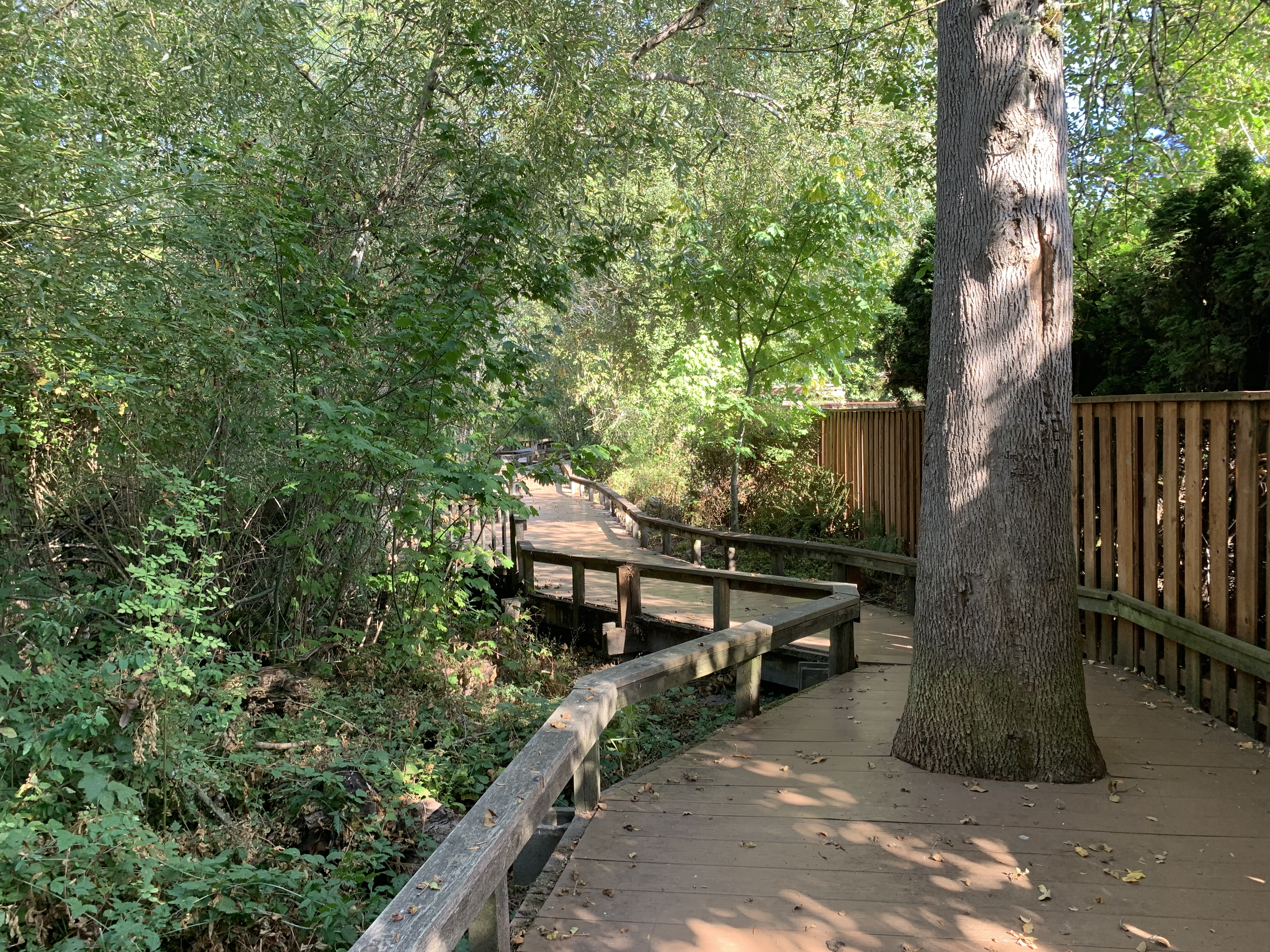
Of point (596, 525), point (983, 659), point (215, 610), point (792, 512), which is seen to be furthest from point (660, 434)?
point (983, 659)

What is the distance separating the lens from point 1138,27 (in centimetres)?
934

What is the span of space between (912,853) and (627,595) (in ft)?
19.5

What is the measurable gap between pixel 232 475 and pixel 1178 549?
6.36m

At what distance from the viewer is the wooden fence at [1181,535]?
516 cm

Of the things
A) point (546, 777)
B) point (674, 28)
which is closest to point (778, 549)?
point (674, 28)

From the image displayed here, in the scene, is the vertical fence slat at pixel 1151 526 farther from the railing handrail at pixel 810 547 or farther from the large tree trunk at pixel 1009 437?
the large tree trunk at pixel 1009 437

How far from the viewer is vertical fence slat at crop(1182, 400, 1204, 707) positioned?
562 cm

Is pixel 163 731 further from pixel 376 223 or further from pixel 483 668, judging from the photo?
pixel 376 223

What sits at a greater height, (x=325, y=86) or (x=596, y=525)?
(x=325, y=86)

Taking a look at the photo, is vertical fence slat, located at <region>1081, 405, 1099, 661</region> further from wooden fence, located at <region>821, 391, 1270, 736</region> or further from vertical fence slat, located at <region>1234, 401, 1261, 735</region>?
vertical fence slat, located at <region>1234, 401, 1261, 735</region>

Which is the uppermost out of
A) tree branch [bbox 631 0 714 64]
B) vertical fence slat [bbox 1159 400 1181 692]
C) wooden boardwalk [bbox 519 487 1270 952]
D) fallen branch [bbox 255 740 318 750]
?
tree branch [bbox 631 0 714 64]

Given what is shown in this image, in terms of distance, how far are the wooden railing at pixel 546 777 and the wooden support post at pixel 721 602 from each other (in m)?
0.81

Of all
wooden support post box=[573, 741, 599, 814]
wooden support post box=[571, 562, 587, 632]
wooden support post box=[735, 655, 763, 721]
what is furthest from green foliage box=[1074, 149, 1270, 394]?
wooden support post box=[571, 562, 587, 632]

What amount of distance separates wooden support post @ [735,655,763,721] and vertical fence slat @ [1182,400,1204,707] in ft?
8.76
